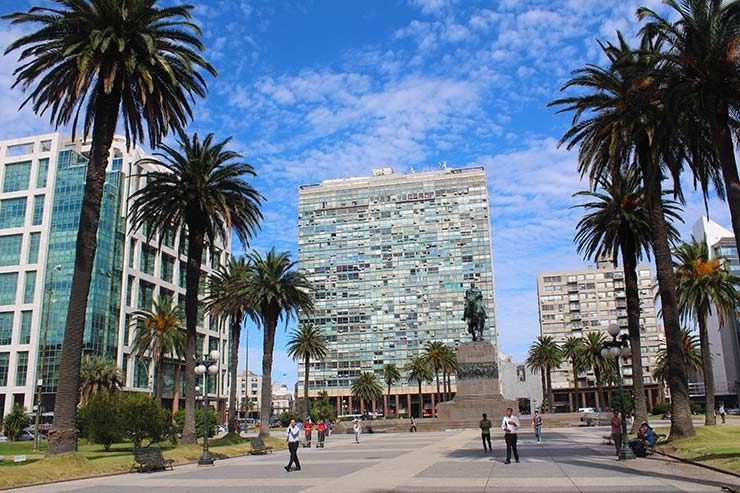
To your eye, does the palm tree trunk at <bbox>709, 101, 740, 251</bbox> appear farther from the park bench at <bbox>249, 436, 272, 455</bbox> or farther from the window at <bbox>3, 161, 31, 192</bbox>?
the window at <bbox>3, 161, 31, 192</bbox>

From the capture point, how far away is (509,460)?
21719mm

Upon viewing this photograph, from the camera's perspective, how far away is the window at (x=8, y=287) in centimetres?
8619

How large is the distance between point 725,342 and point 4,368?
141 meters

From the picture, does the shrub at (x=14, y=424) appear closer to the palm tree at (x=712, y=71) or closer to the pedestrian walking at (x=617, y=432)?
the pedestrian walking at (x=617, y=432)

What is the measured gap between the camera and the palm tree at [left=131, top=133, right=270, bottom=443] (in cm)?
3397

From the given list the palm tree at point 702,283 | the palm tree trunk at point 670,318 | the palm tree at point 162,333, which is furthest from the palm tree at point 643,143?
the palm tree at point 162,333

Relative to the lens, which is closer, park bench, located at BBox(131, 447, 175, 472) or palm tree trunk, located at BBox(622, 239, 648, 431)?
park bench, located at BBox(131, 447, 175, 472)

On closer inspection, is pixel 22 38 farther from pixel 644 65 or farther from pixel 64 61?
pixel 644 65

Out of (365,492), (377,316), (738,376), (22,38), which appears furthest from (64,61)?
(738,376)

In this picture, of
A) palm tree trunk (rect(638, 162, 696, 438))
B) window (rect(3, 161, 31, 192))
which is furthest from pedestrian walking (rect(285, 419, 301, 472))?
window (rect(3, 161, 31, 192))

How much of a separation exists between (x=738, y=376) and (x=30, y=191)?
13555cm

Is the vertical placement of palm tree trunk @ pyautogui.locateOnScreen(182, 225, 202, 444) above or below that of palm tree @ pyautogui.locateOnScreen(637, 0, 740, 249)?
below

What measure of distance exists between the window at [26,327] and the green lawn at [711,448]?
82.4 m

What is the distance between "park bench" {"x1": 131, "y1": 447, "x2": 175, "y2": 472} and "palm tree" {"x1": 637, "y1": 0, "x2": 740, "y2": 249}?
73.9ft
